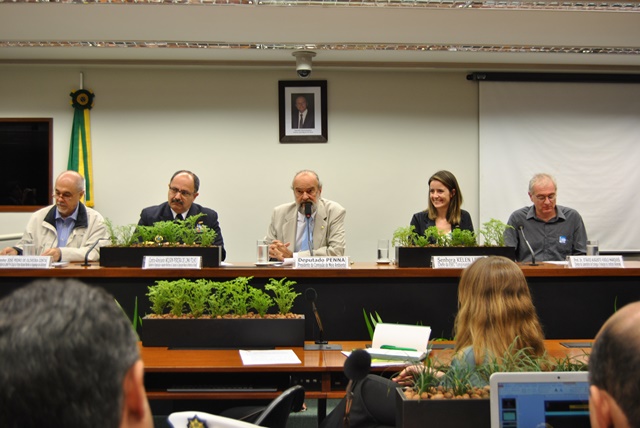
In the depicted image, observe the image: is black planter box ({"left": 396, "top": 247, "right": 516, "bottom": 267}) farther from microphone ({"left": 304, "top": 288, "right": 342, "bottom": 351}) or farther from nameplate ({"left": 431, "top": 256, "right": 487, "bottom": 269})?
microphone ({"left": 304, "top": 288, "right": 342, "bottom": 351})

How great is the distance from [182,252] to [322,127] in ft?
9.66

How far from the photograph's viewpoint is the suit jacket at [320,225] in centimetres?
489

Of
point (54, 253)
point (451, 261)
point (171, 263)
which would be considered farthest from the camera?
point (54, 253)

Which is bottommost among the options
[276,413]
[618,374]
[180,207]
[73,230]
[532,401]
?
[276,413]

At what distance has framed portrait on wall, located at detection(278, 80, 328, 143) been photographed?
652 centimetres

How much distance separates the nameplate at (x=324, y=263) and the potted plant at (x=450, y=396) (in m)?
1.93

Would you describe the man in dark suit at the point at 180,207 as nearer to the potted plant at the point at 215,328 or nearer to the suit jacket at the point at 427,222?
the suit jacket at the point at 427,222

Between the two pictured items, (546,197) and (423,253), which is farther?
(546,197)

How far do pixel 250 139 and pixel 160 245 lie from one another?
274 cm

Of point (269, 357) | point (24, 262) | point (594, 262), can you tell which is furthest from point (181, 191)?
point (594, 262)

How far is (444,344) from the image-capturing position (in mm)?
3357

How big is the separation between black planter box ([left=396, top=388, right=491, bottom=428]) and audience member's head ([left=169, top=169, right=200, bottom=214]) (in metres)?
3.36

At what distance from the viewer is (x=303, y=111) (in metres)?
6.54

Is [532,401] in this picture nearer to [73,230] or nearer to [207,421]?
[207,421]
